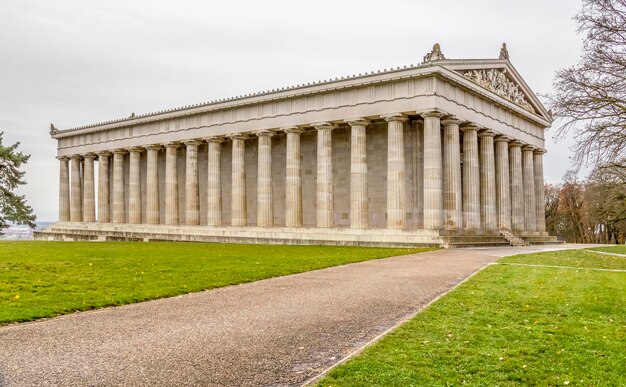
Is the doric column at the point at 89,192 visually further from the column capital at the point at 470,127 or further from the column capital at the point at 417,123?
the column capital at the point at 470,127

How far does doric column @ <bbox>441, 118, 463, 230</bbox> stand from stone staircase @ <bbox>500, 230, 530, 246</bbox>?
7.41 metres

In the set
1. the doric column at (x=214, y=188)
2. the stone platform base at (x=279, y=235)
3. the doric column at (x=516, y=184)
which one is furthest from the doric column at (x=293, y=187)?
the doric column at (x=516, y=184)

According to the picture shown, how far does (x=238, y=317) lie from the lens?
42.4ft

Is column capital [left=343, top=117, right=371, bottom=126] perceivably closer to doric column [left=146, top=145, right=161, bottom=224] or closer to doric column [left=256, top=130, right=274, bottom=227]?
doric column [left=256, top=130, right=274, bottom=227]

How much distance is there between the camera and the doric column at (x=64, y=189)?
3159 inches

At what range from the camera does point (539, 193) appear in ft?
212

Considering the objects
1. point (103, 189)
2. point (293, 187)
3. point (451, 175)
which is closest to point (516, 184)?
point (451, 175)

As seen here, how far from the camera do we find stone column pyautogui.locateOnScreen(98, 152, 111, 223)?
74625 mm

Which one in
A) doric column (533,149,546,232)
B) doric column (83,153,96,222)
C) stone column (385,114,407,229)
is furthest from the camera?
doric column (83,153,96,222)

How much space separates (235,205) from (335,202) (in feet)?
34.6

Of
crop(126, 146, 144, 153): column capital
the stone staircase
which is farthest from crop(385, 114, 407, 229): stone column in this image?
crop(126, 146, 144, 153): column capital

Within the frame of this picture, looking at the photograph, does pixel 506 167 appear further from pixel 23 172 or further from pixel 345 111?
pixel 23 172

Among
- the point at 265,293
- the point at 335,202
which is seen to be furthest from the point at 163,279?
the point at 335,202

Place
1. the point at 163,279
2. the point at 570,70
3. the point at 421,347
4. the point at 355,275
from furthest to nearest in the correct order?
the point at 570,70
the point at 355,275
the point at 163,279
the point at 421,347
